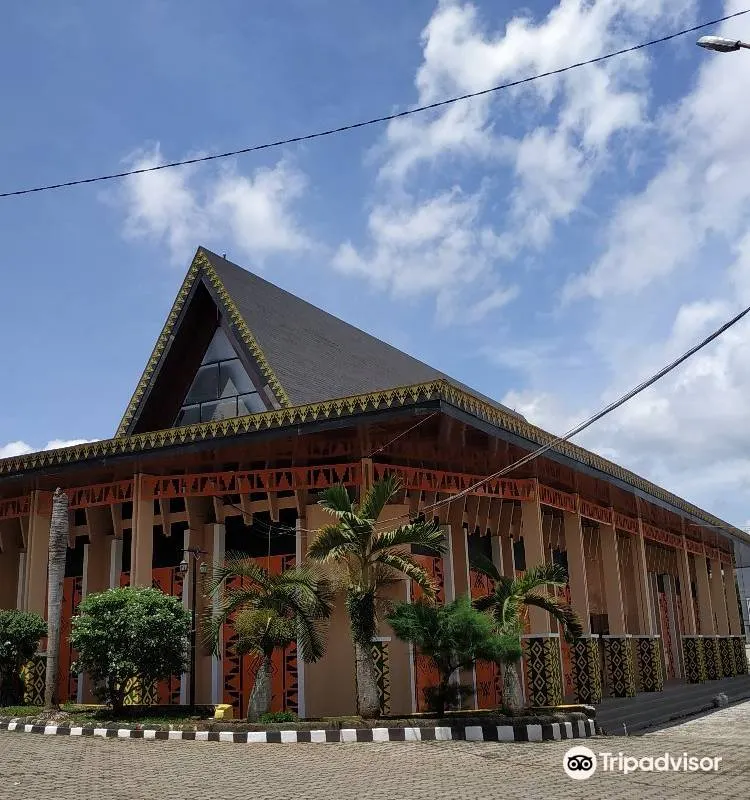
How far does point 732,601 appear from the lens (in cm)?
3478

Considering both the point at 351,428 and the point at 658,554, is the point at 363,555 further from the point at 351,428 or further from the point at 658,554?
the point at 658,554

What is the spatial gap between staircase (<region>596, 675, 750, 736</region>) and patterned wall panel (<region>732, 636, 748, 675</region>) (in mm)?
5924

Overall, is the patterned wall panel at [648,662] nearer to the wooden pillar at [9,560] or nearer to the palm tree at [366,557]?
the palm tree at [366,557]

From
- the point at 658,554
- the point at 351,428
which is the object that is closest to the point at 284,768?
the point at 351,428

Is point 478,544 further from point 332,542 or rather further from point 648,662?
point 332,542

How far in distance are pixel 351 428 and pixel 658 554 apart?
18.0 metres

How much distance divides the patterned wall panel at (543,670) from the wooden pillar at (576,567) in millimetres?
2717

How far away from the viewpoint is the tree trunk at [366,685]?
483 inches

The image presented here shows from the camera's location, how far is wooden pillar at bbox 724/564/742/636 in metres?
33.9

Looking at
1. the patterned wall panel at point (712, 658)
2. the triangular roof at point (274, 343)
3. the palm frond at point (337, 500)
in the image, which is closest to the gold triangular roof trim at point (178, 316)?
the triangular roof at point (274, 343)

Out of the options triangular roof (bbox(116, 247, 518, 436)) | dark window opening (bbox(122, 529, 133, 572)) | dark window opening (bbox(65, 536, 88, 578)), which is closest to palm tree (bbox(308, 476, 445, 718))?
triangular roof (bbox(116, 247, 518, 436))

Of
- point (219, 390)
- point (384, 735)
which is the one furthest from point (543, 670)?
point (219, 390)

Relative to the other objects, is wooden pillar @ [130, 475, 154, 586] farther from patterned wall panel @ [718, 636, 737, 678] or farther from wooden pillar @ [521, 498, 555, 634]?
patterned wall panel @ [718, 636, 737, 678]

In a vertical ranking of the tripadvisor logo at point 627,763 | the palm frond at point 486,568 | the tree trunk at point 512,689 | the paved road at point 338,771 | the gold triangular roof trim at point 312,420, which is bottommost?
the tripadvisor logo at point 627,763
